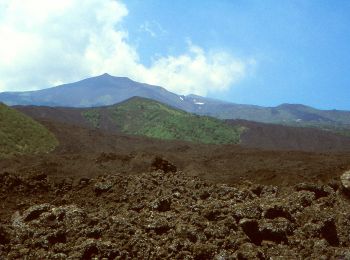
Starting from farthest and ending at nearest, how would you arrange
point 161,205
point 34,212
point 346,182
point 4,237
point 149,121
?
point 149,121 < point 346,182 < point 161,205 < point 34,212 < point 4,237

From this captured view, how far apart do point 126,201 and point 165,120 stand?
6828cm

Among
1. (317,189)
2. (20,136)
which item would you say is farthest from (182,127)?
(317,189)

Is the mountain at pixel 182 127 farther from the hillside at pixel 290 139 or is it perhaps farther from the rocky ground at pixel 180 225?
the rocky ground at pixel 180 225

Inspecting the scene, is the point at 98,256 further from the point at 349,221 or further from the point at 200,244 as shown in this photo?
the point at 349,221

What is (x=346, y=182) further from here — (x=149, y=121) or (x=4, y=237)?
(x=149, y=121)

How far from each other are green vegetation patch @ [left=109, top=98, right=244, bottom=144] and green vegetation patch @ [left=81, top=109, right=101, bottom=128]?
286cm

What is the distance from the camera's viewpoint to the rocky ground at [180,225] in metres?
7.57

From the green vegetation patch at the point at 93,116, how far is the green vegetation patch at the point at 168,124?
9.37 feet

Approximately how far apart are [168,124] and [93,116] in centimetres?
1681

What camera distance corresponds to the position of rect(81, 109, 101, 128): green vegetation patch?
81938 mm

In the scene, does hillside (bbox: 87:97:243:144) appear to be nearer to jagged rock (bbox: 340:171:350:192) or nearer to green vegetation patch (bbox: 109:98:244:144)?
green vegetation patch (bbox: 109:98:244:144)

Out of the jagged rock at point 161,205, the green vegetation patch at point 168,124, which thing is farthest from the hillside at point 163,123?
the jagged rock at point 161,205

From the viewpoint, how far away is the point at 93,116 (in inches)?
3322

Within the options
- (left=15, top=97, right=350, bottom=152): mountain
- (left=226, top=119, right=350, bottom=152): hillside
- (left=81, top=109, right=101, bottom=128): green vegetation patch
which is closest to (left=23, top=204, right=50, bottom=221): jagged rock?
(left=15, top=97, right=350, bottom=152): mountain
